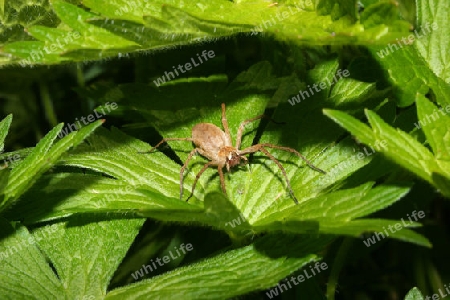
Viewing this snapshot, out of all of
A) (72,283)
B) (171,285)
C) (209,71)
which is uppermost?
(209,71)

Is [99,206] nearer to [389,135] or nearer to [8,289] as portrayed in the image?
[8,289]

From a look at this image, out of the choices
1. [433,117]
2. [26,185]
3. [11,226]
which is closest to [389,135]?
[433,117]

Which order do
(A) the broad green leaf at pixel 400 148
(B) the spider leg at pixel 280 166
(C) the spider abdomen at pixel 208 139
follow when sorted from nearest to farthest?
(A) the broad green leaf at pixel 400 148, (B) the spider leg at pixel 280 166, (C) the spider abdomen at pixel 208 139

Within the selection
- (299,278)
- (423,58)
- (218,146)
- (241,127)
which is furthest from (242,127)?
(423,58)

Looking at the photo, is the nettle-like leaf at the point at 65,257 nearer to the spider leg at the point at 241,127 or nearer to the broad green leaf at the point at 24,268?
the broad green leaf at the point at 24,268

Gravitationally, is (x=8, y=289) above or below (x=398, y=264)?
above

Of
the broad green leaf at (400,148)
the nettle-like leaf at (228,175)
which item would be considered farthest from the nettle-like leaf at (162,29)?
the nettle-like leaf at (228,175)

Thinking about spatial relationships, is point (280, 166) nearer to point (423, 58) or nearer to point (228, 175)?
point (228, 175)
